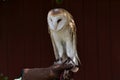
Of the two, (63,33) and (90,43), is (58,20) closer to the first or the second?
(63,33)

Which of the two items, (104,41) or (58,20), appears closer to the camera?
(58,20)

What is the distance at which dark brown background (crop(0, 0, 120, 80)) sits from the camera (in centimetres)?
309

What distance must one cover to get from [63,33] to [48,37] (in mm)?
790

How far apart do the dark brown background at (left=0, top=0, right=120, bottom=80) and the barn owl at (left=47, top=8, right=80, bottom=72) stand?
664 mm

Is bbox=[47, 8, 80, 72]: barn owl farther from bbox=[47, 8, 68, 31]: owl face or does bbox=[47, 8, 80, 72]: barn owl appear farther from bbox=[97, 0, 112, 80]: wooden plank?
bbox=[97, 0, 112, 80]: wooden plank

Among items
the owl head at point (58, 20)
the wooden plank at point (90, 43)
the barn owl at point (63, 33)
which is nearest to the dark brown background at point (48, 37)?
the wooden plank at point (90, 43)

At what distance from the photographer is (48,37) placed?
316cm

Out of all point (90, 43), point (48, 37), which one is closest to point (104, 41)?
point (90, 43)

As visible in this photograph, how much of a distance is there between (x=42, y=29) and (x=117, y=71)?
0.63m

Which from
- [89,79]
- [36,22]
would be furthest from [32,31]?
[89,79]

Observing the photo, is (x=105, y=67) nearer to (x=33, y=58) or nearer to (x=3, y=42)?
(x=33, y=58)

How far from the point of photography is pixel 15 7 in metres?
3.21

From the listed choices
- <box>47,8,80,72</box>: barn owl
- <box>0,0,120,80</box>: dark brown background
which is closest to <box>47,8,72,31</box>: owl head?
<box>47,8,80,72</box>: barn owl

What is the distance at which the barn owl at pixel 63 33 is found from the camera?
2.34 metres
